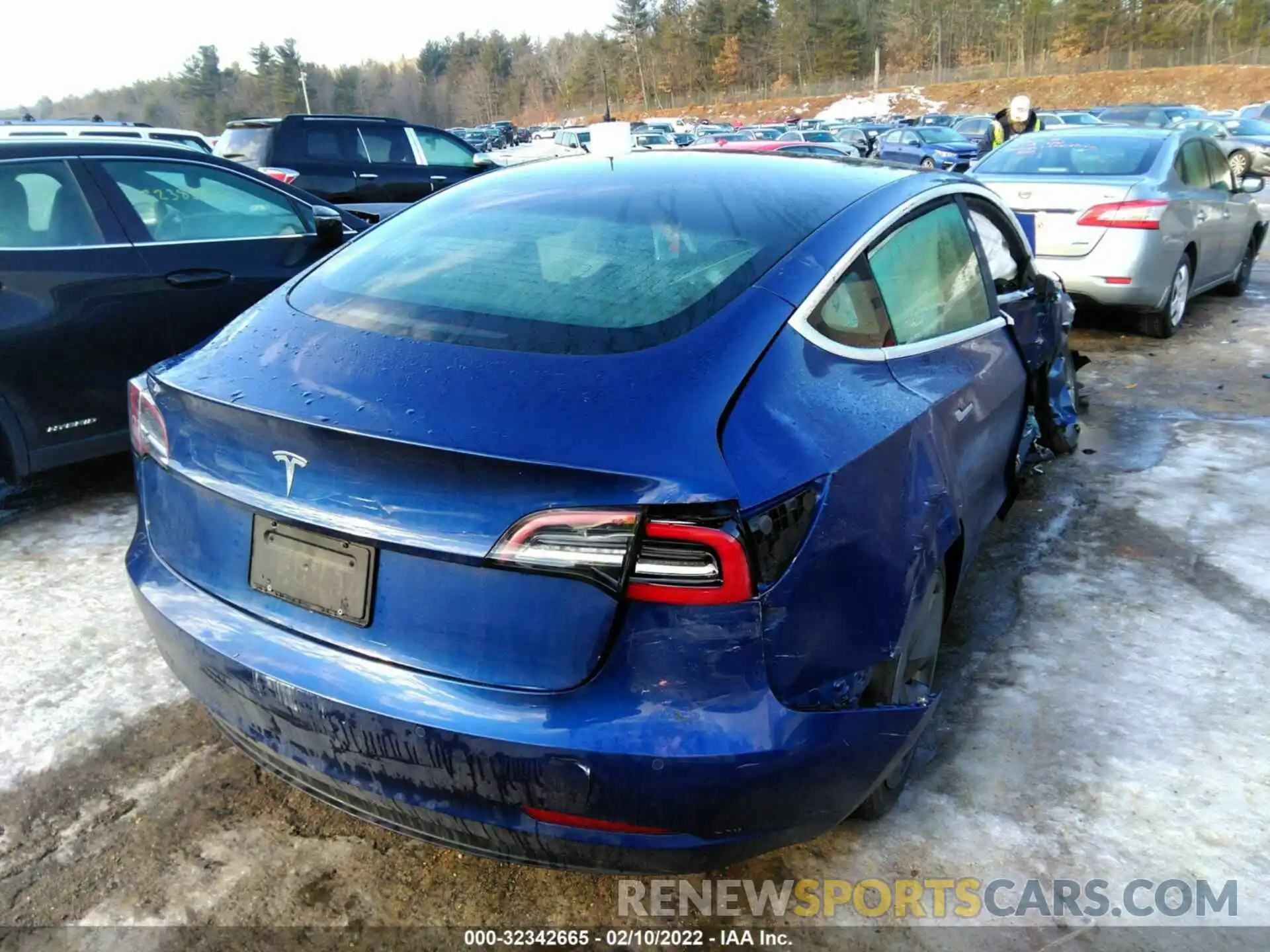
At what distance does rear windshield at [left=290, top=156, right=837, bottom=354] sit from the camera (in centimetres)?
214

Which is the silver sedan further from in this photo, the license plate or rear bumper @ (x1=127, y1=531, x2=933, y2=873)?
the license plate

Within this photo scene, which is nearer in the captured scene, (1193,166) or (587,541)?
(587,541)

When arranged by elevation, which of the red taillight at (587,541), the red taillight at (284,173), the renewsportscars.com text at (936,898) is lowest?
the renewsportscars.com text at (936,898)

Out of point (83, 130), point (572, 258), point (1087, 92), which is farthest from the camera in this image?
point (1087, 92)

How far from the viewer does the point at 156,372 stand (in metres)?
2.31

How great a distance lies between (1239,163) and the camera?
9.47 meters

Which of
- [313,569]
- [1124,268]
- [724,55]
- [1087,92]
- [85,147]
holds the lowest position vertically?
[313,569]

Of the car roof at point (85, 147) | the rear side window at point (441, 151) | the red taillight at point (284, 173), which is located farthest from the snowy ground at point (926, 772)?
the rear side window at point (441, 151)

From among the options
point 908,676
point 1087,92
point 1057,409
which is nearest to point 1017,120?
point 1057,409

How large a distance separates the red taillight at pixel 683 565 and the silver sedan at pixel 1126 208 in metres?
5.10

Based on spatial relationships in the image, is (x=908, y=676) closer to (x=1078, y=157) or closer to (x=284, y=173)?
(x=1078, y=157)

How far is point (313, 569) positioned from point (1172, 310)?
291 inches

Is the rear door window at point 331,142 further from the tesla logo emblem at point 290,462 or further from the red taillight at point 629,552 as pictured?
the red taillight at point 629,552

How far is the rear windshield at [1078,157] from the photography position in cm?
725
